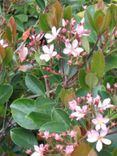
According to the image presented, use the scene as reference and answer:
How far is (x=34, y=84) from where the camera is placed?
1396 mm

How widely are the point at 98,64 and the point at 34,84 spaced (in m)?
0.29

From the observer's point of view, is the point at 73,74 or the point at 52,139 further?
the point at 73,74

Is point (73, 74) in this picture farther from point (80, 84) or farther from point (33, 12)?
point (33, 12)

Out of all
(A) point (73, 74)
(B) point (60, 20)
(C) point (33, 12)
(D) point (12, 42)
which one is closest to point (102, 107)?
(A) point (73, 74)

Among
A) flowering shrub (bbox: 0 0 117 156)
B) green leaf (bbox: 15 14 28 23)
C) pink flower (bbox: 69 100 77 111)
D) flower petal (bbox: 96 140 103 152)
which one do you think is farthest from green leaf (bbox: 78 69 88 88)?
green leaf (bbox: 15 14 28 23)

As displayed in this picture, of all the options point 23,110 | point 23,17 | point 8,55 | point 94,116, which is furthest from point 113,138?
point 23,17

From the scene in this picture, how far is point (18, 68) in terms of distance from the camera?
4.70 feet

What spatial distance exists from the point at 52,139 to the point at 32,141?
0.60 feet

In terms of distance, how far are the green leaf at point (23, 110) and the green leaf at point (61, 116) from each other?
0.36 ft

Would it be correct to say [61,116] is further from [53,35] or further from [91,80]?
[53,35]

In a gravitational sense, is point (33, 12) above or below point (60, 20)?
below

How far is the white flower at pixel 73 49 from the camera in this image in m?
1.25

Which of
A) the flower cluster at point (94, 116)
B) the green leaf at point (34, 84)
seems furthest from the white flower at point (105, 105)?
the green leaf at point (34, 84)

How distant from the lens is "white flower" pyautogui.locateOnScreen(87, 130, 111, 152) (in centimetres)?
105
